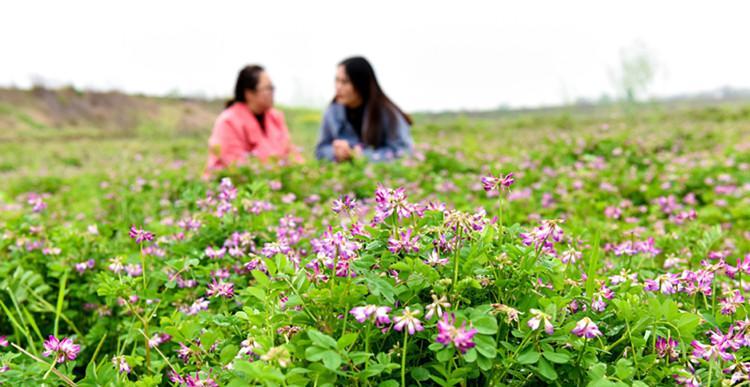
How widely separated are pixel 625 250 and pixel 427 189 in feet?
11.6

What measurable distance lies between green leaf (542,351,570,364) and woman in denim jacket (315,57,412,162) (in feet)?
18.7

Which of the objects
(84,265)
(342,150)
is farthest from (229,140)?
(84,265)

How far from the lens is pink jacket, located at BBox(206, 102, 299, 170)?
22.3 ft

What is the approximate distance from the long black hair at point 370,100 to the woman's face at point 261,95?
35.0 inches

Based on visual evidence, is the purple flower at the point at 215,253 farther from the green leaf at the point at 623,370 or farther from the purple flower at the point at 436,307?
the green leaf at the point at 623,370

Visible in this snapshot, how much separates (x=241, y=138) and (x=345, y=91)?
1.34 meters

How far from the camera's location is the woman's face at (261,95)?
6.82m

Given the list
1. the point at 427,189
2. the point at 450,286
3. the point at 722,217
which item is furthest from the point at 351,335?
the point at 427,189

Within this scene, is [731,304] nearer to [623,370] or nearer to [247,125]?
[623,370]

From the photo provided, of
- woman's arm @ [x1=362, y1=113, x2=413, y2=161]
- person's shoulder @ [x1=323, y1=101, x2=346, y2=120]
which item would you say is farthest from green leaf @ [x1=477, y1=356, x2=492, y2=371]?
person's shoulder @ [x1=323, y1=101, x2=346, y2=120]

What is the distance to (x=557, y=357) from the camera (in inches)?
47.2

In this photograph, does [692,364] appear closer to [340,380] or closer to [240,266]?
[340,380]

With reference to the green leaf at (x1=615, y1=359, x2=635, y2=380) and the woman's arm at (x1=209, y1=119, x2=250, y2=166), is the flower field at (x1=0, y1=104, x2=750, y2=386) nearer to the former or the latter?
the green leaf at (x1=615, y1=359, x2=635, y2=380)

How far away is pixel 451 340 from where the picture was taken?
3.41 ft
